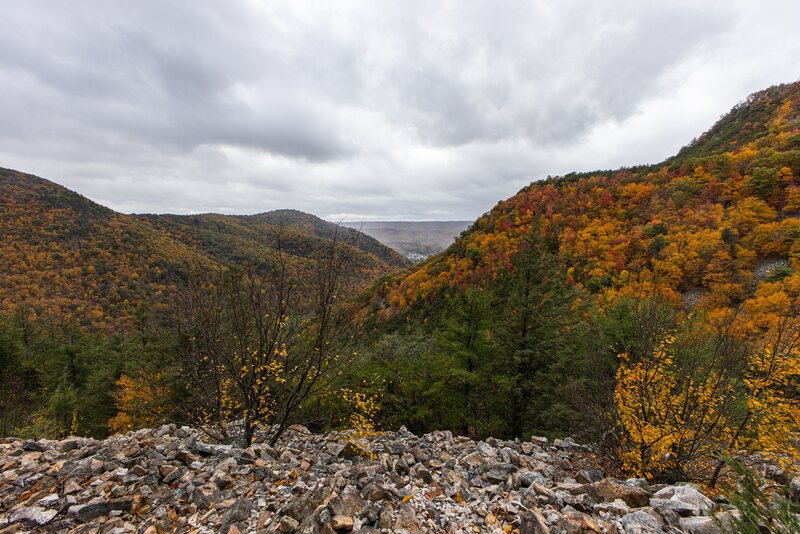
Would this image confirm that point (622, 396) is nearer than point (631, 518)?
No

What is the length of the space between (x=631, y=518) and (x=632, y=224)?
5499 centimetres

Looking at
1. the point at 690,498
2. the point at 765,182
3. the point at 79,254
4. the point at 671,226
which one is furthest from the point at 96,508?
the point at 79,254

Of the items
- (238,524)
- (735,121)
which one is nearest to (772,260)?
(238,524)

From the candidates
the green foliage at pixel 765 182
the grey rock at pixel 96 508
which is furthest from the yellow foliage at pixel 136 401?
the green foliage at pixel 765 182

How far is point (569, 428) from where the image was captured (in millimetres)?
12000

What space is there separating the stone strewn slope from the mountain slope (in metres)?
7.50

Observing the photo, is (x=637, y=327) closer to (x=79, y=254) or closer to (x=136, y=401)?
(x=136, y=401)

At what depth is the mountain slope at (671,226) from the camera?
27.8 metres

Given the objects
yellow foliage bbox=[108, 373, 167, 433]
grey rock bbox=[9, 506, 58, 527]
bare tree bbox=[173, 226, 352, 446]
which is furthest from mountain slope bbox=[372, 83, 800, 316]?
yellow foliage bbox=[108, 373, 167, 433]

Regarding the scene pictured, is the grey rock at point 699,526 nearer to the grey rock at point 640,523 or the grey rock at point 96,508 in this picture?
the grey rock at point 640,523

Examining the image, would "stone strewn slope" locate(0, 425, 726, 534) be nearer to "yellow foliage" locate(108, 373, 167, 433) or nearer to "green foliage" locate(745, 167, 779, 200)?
"yellow foliage" locate(108, 373, 167, 433)

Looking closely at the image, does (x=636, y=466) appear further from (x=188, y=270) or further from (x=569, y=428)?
(x=188, y=270)

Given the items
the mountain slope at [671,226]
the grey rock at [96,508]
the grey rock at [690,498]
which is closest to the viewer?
the grey rock at [96,508]

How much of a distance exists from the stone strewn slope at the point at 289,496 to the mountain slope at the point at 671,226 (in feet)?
24.6
